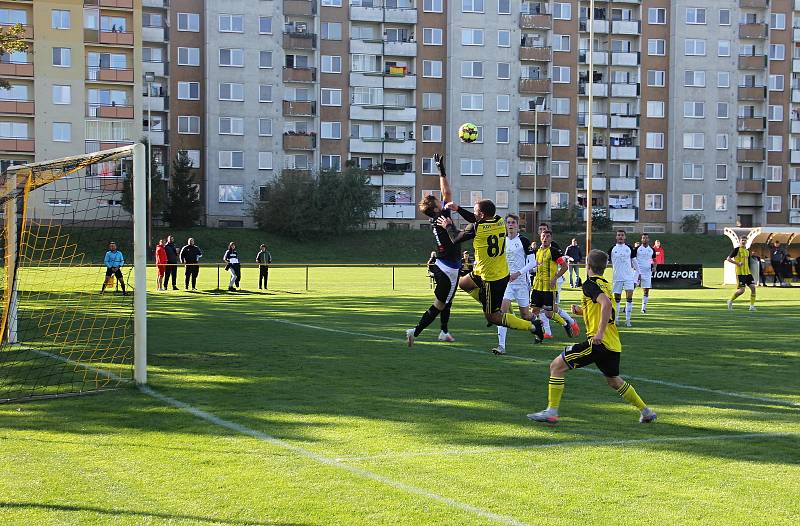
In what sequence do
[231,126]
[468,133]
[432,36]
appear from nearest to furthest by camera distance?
1. [468,133]
2. [231,126]
3. [432,36]

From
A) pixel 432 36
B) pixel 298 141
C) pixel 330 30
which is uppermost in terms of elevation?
pixel 330 30

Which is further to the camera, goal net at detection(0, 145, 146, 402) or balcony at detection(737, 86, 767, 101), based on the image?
balcony at detection(737, 86, 767, 101)

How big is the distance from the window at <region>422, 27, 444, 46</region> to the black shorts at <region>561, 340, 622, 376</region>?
77227 mm

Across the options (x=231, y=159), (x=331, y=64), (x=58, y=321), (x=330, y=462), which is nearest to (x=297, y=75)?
(x=331, y=64)

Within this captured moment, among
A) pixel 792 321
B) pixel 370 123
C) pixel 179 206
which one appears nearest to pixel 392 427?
pixel 792 321

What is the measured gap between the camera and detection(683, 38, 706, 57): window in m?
87.8

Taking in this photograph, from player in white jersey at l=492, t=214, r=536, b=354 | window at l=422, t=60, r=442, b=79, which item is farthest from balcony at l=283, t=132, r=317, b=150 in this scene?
player in white jersey at l=492, t=214, r=536, b=354

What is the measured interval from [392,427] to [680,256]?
7180 cm

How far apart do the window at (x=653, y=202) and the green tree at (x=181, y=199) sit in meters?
42.3

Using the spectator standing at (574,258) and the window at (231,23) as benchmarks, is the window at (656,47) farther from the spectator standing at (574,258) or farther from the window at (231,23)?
the spectator standing at (574,258)

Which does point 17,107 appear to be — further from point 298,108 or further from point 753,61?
point 753,61

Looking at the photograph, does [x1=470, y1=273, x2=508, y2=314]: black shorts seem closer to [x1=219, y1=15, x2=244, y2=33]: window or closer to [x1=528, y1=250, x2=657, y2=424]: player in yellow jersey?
[x1=528, y1=250, x2=657, y2=424]: player in yellow jersey

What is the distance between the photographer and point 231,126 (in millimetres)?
80312

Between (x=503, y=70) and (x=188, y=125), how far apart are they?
28.6 metres
